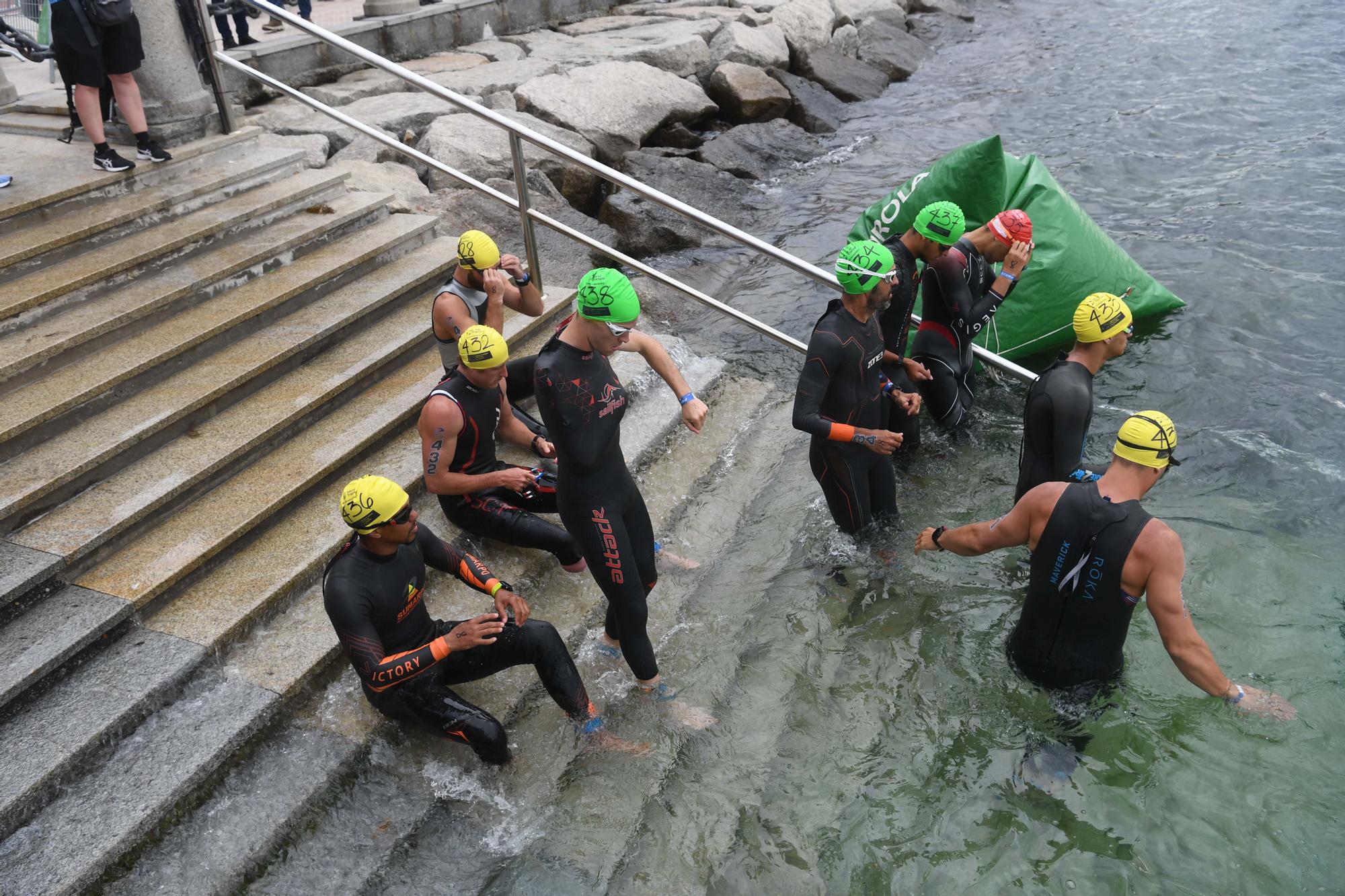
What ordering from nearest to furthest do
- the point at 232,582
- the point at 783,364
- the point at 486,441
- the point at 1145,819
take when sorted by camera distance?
1. the point at 1145,819
2. the point at 232,582
3. the point at 486,441
4. the point at 783,364

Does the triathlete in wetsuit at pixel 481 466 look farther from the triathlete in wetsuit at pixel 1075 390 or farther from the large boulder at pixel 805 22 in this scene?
the large boulder at pixel 805 22

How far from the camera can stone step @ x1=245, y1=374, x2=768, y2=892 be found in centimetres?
354

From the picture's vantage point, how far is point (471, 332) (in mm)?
4535

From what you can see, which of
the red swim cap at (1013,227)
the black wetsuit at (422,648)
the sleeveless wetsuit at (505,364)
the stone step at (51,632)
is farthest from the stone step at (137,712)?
the red swim cap at (1013,227)

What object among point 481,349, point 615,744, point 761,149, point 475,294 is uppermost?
point 481,349

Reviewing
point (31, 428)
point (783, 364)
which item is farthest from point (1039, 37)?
point (31, 428)

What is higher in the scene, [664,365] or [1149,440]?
[1149,440]

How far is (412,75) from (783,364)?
11.5ft

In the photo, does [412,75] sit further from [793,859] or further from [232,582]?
[793,859]

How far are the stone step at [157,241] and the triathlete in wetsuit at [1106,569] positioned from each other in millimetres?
5160

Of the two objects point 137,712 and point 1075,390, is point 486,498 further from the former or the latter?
point 1075,390

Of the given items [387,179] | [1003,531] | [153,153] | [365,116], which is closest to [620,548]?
[1003,531]

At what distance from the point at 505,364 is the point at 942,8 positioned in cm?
2056

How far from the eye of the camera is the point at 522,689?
432 centimetres
